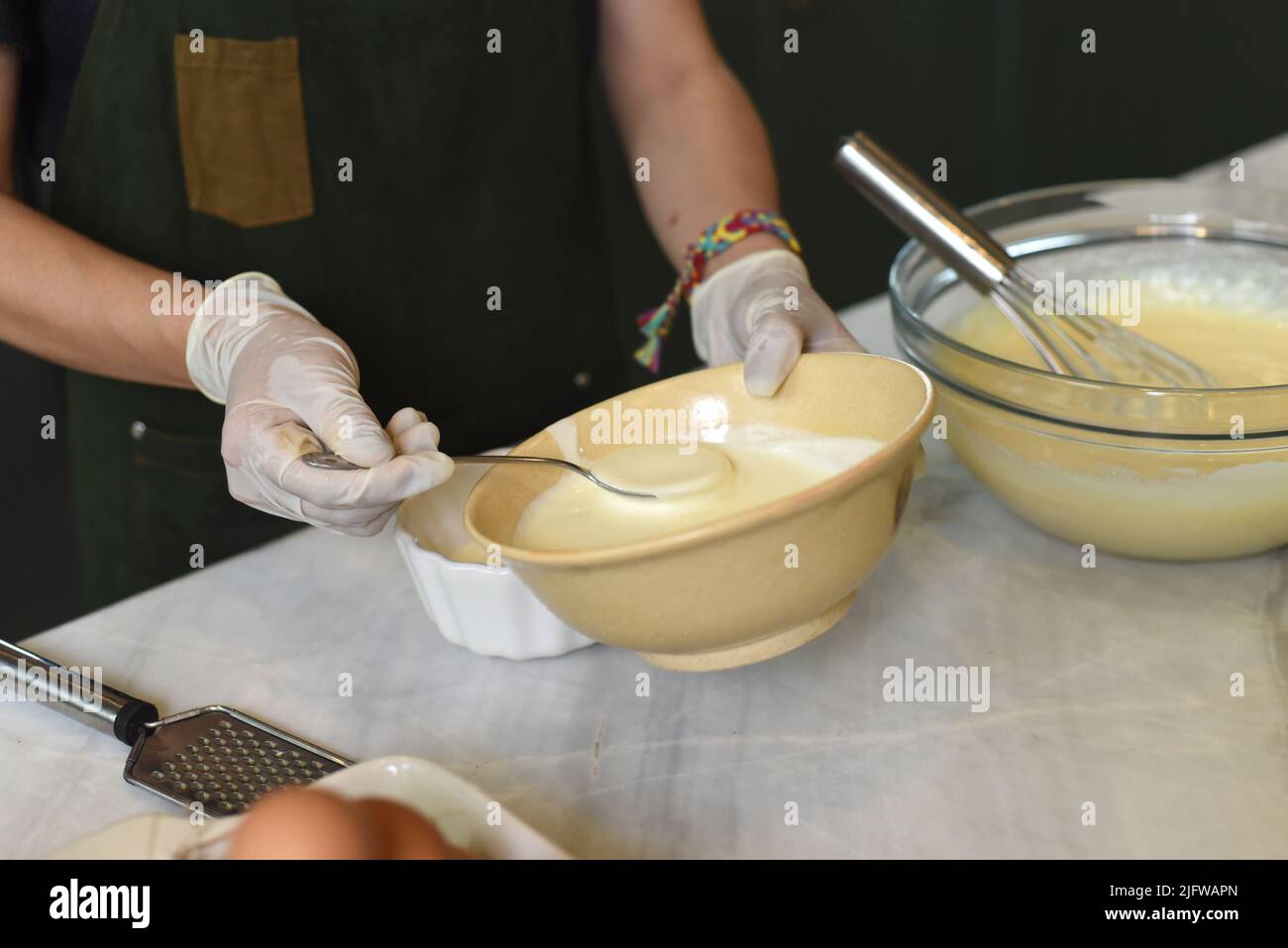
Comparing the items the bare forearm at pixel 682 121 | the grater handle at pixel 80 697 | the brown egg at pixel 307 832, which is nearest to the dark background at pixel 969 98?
the bare forearm at pixel 682 121

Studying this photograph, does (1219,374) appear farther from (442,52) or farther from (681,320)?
(681,320)

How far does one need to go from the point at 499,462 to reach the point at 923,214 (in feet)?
1.39

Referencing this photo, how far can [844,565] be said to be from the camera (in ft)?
2.50

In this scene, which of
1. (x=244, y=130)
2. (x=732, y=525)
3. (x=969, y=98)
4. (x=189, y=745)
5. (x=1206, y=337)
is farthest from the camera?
(x=969, y=98)

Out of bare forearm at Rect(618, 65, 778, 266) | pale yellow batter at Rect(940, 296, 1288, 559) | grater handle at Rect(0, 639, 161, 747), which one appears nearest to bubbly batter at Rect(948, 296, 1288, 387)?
pale yellow batter at Rect(940, 296, 1288, 559)

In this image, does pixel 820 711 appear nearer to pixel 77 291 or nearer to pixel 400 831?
pixel 400 831

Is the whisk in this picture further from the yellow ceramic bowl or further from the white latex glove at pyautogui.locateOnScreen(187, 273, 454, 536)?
the white latex glove at pyautogui.locateOnScreen(187, 273, 454, 536)

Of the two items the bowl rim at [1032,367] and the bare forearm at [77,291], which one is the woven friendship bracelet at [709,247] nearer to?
the bowl rim at [1032,367]

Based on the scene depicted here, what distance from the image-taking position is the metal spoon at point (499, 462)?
0.84 m

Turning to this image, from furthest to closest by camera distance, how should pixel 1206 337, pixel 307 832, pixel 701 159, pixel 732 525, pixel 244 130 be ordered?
pixel 701 159, pixel 244 130, pixel 1206 337, pixel 732 525, pixel 307 832

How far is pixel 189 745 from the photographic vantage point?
0.80 metres

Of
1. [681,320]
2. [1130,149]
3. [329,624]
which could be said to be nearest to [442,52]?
[329,624]

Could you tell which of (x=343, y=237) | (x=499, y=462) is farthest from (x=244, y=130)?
(x=499, y=462)
